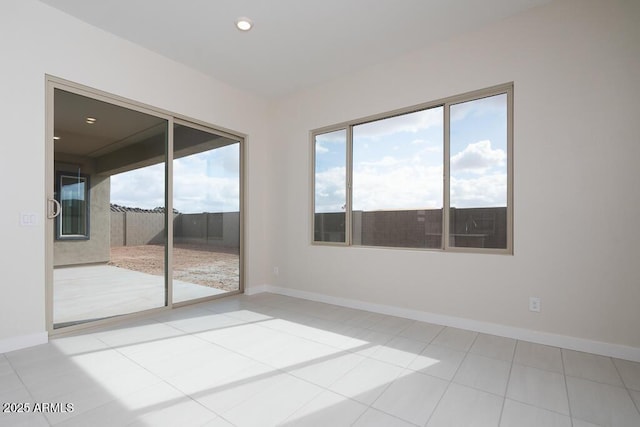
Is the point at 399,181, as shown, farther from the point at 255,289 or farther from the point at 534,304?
the point at 255,289

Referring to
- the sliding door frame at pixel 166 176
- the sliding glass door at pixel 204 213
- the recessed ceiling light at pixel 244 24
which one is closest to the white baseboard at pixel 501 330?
the sliding glass door at pixel 204 213

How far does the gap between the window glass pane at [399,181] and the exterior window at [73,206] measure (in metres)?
2.93

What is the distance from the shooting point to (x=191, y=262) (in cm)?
395

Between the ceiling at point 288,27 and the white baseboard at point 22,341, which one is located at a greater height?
the ceiling at point 288,27

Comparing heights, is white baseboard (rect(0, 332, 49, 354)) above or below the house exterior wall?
below

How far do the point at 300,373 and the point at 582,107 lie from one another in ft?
10.1

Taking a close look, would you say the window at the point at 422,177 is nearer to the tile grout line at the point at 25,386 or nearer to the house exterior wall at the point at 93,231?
the house exterior wall at the point at 93,231

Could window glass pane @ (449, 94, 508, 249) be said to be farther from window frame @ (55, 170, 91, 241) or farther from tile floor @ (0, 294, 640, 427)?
window frame @ (55, 170, 91, 241)

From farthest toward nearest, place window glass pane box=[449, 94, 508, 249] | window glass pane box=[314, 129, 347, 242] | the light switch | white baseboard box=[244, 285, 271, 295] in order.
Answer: white baseboard box=[244, 285, 271, 295], window glass pane box=[314, 129, 347, 242], window glass pane box=[449, 94, 508, 249], the light switch

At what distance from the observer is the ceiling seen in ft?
8.97

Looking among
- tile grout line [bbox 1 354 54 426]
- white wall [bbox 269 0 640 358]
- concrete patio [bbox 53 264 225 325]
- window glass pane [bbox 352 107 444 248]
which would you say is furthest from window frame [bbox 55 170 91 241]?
white wall [bbox 269 0 640 358]

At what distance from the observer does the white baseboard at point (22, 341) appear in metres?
2.46

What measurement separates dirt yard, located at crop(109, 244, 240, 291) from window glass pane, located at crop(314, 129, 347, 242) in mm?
1344

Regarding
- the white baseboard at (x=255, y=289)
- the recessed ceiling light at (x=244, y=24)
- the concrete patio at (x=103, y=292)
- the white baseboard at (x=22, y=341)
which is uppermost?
the recessed ceiling light at (x=244, y=24)
